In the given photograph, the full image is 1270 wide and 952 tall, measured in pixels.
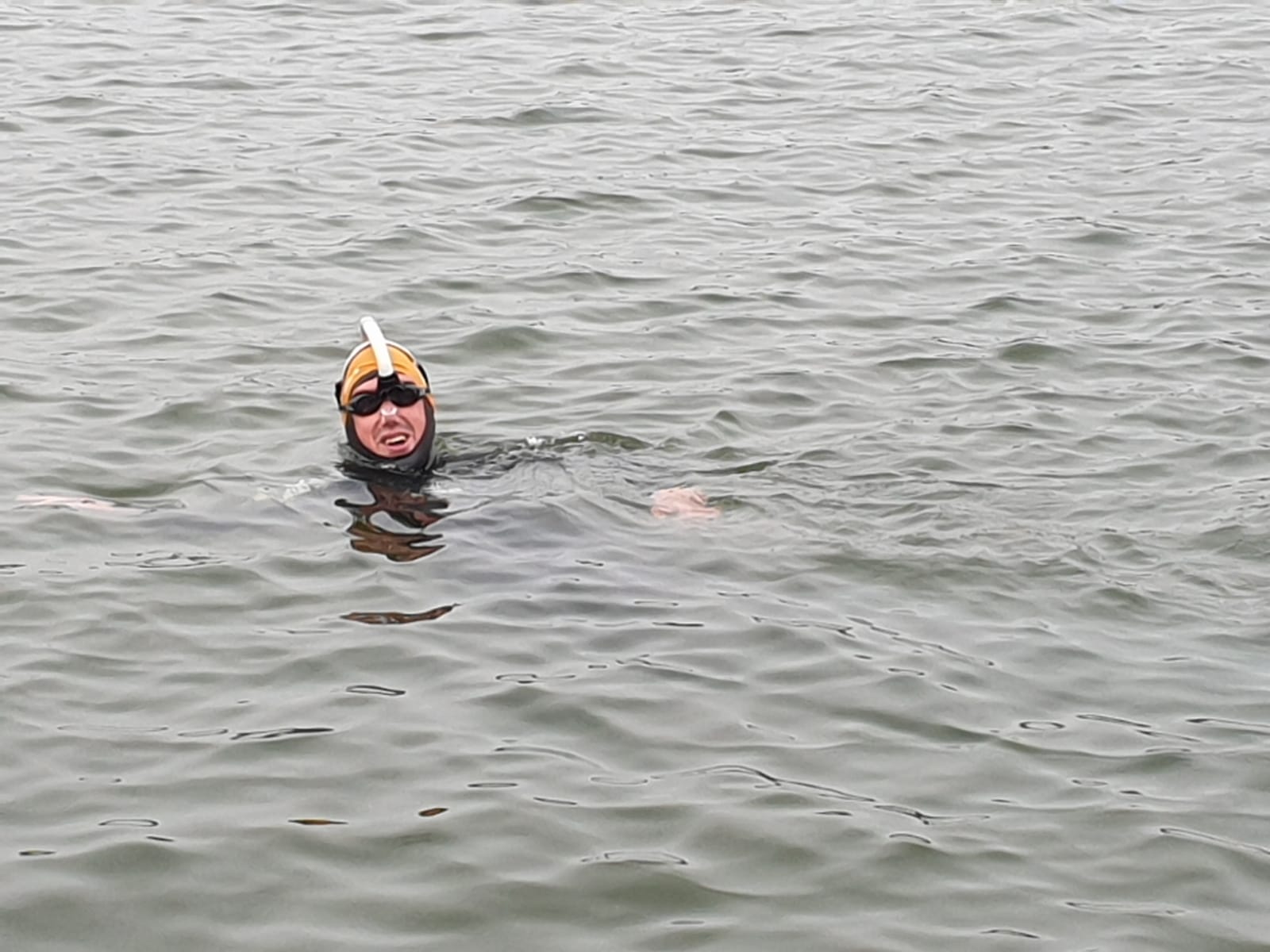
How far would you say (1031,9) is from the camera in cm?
2039

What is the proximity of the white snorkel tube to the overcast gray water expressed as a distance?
634 millimetres

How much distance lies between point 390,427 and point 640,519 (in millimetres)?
1275

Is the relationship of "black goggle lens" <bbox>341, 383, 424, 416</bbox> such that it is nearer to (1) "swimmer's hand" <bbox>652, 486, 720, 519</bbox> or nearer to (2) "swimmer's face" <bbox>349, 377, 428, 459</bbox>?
(2) "swimmer's face" <bbox>349, 377, 428, 459</bbox>

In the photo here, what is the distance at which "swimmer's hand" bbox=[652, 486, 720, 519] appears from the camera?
892 centimetres

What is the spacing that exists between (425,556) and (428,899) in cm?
287

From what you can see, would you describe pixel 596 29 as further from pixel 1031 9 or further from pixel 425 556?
pixel 425 556

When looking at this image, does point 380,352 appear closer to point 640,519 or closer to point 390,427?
point 390,427

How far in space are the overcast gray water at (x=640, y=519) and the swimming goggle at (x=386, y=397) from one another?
47cm

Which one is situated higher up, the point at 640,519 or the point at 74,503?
the point at 74,503

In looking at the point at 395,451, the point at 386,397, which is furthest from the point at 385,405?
the point at 395,451

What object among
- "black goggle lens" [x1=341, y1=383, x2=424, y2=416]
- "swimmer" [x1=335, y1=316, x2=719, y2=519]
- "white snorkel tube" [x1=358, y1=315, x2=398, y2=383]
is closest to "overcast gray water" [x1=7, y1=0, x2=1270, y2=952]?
"swimmer" [x1=335, y1=316, x2=719, y2=519]

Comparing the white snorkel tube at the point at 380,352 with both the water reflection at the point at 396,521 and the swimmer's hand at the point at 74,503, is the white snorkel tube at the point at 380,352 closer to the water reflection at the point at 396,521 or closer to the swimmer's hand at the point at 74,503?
the water reflection at the point at 396,521

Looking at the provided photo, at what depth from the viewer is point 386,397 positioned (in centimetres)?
905

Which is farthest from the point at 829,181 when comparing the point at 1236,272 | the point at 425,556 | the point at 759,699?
the point at 759,699
